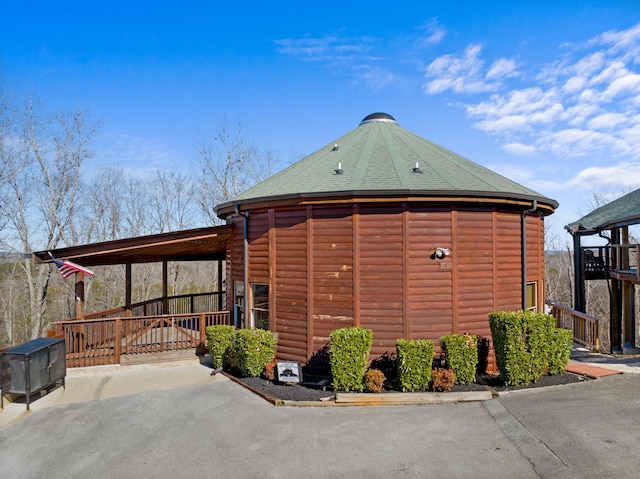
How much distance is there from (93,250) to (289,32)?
1170 cm

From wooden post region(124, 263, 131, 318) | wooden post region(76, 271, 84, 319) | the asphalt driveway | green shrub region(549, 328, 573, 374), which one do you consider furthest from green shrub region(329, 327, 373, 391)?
wooden post region(124, 263, 131, 318)

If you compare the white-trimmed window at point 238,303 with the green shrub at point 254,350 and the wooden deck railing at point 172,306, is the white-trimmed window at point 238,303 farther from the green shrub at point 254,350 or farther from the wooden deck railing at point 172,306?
the wooden deck railing at point 172,306

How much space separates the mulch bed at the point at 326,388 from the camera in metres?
7.62

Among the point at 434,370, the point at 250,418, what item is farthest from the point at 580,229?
the point at 250,418

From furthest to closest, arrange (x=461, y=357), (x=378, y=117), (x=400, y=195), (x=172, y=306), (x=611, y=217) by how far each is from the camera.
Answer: (x=172, y=306) < (x=611, y=217) < (x=378, y=117) < (x=400, y=195) < (x=461, y=357)

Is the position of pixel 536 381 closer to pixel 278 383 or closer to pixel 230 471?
pixel 278 383

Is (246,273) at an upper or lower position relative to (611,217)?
lower

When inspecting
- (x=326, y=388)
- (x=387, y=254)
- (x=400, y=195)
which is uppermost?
(x=400, y=195)

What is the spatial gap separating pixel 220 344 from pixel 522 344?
258 inches

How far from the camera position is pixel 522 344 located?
7.77 metres

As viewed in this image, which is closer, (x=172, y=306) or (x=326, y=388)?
(x=326, y=388)

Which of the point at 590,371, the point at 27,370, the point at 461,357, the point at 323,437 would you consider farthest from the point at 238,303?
the point at 590,371

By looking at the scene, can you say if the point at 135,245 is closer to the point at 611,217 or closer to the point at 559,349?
the point at 559,349

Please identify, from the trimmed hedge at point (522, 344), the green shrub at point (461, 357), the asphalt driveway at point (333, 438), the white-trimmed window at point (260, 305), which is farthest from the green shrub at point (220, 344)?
the trimmed hedge at point (522, 344)
